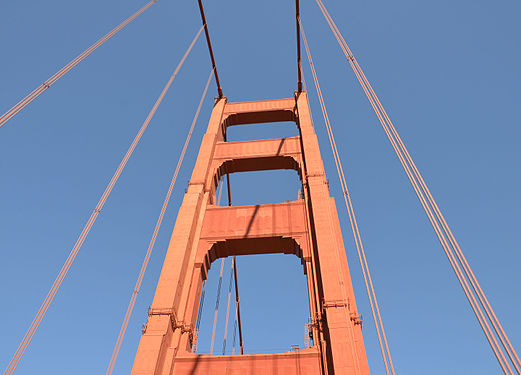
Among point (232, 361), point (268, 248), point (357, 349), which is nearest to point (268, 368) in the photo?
point (232, 361)

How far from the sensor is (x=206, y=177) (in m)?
20.5

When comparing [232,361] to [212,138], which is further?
[212,138]

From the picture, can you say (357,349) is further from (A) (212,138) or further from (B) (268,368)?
(A) (212,138)

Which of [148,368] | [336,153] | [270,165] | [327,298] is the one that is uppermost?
[270,165]

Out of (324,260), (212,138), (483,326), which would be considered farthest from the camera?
(212,138)

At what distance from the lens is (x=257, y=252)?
18.8m

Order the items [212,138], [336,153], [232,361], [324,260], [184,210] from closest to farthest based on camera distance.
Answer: [232,361] < [324,260] < [336,153] < [184,210] < [212,138]

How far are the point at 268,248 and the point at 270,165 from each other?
6.79 meters

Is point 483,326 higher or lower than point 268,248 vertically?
lower

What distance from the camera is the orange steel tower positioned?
501 inches

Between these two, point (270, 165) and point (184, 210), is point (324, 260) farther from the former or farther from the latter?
point (270, 165)

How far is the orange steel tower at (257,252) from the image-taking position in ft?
41.8

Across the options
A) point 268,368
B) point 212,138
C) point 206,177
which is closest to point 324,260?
point 268,368

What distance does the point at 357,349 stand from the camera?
1250 centimetres
